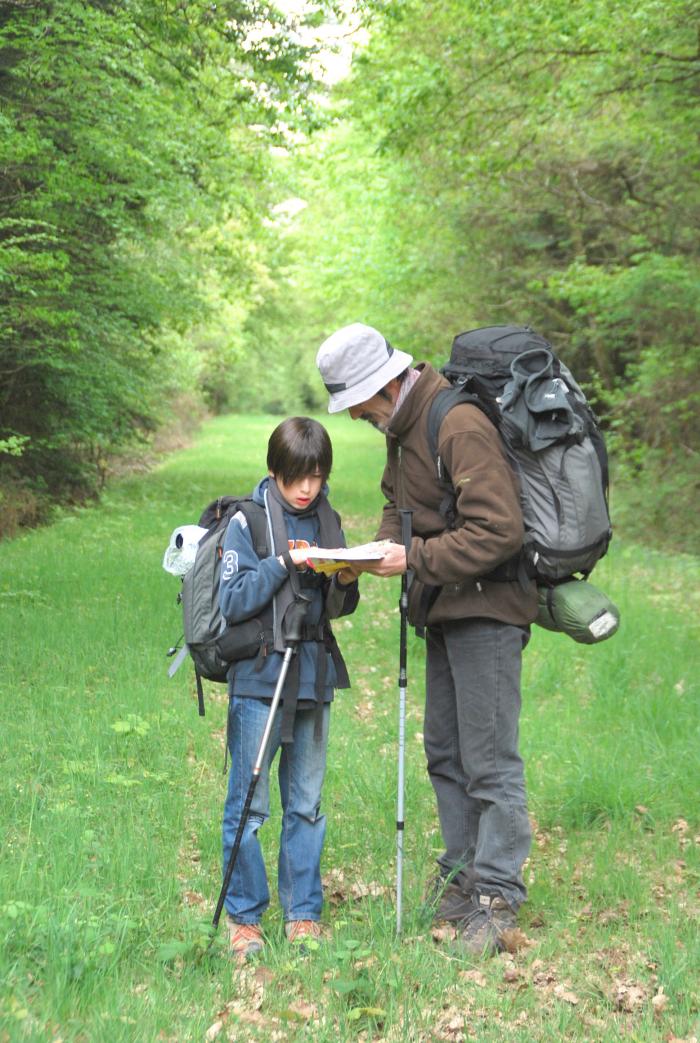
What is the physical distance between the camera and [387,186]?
26.6 metres

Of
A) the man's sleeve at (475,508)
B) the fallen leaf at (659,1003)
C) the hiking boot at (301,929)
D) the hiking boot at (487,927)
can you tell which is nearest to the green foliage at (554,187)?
the man's sleeve at (475,508)

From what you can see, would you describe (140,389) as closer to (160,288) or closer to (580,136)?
(160,288)

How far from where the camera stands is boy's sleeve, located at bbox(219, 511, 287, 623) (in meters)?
4.08

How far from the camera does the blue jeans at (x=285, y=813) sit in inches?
167

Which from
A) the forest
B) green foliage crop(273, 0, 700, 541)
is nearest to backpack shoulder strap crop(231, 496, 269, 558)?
the forest

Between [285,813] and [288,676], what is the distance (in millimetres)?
598

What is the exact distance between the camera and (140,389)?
17094 millimetres

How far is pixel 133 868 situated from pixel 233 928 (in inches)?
22.3

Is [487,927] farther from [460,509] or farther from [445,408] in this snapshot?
[445,408]

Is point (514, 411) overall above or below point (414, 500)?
above

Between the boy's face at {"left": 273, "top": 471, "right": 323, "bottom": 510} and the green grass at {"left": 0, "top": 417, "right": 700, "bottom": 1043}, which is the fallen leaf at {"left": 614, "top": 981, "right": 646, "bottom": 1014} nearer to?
the green grass at {"left": 0, "top": 417, "right": 700, "bottom": 1043}

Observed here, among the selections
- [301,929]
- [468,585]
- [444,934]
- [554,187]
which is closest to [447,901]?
[444,934]

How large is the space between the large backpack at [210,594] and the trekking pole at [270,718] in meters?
0.14

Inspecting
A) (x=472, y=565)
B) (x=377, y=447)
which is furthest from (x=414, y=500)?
(x=377, y=447)
